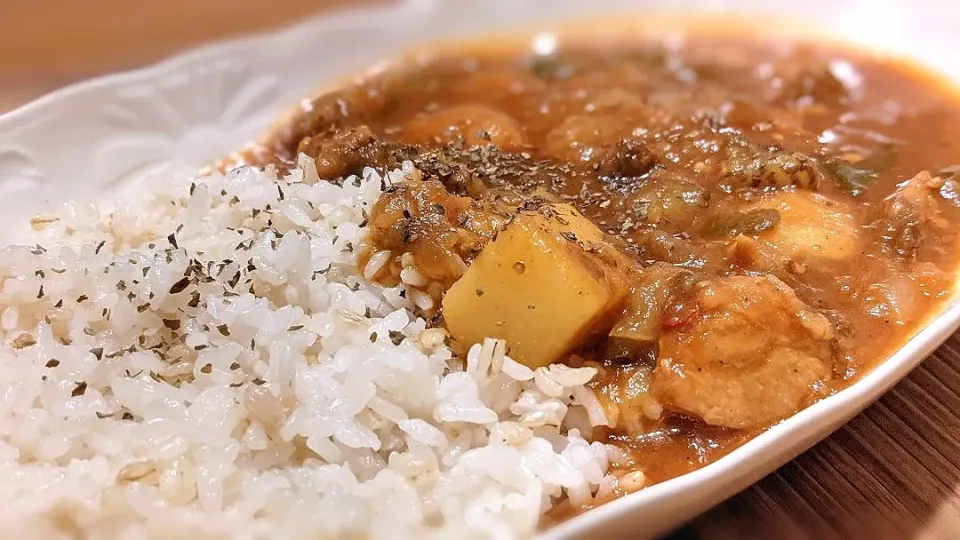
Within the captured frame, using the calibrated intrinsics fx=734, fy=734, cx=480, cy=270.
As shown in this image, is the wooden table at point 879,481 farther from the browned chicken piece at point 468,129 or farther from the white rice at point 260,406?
the browned chicken piece at point 468,129

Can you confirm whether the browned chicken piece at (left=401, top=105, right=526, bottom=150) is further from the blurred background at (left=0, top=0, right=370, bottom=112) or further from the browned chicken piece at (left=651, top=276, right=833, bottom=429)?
the blurred background at (left=0, top=0, right=370, bottom=112)

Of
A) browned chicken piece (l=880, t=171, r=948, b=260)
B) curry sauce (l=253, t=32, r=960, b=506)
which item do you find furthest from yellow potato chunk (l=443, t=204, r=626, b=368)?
browned chicken piece (l=880, t=171, r=948, b=260)

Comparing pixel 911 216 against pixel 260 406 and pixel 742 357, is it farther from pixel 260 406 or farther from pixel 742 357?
pixel 260 406

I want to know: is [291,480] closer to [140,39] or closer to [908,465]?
[908,465]

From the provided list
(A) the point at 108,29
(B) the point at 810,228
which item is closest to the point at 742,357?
(B) the point at 810,228

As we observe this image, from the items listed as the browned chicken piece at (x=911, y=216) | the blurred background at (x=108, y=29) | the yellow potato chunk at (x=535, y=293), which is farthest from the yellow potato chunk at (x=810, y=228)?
the blurred background at (x=108, y=29)
